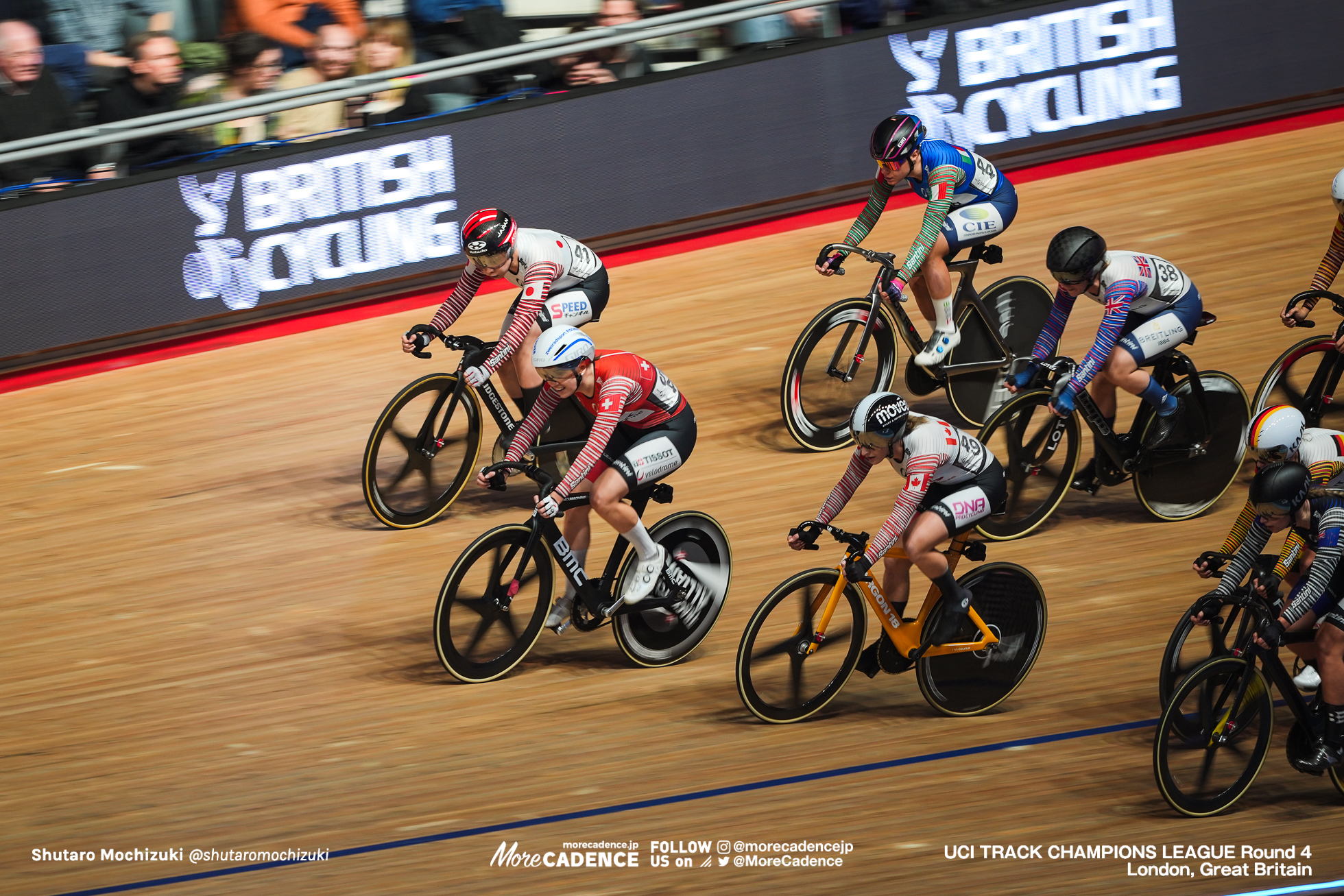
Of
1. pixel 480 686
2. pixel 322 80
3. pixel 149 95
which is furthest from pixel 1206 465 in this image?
pixel 149 95

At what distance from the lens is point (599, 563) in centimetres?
729

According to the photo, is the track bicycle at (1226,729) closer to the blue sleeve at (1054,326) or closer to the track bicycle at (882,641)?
the track bicycle at (882,641)

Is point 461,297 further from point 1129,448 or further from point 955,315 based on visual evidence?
point 1129,448

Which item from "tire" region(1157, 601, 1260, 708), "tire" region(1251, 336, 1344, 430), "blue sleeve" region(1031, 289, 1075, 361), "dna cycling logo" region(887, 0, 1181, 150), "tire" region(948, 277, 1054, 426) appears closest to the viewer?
"tire" region(1157, 601, 1260, 708)

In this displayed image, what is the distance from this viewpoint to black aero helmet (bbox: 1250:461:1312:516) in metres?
4.79

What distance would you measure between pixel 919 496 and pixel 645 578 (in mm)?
1353

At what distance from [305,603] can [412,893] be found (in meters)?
2.63

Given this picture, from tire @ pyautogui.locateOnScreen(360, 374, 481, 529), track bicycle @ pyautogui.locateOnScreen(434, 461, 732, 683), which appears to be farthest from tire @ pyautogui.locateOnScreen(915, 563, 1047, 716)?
tire @ pyautogui.locateOnScreen(360, 374, 481, 529)

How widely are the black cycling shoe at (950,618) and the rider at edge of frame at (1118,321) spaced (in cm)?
139

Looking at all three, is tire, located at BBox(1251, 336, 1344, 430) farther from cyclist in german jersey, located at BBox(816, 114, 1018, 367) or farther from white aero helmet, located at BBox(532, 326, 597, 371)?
white aero helmet, located at BBox(532, 326, 597, 371)

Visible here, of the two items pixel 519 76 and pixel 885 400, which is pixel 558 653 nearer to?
pixel 885 400

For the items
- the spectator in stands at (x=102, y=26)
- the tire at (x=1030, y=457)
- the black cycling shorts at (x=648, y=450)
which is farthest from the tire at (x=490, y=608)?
the spectator in stands at (x=102, y=26)

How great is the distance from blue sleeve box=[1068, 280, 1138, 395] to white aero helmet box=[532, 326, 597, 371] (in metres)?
2.37

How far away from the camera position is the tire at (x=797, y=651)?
5.42 meters
